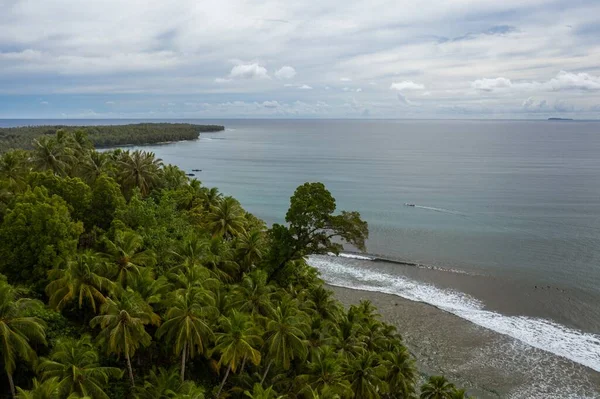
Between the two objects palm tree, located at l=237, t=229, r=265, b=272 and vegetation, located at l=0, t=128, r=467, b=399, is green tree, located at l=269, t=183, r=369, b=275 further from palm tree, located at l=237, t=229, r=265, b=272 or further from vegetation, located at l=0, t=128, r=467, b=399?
palm tree, located at l=237, t=229, r=265, b=272

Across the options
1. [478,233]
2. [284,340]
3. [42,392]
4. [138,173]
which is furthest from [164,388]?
[478,233]

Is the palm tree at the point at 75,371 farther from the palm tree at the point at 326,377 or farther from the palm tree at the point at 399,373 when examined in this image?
the palm tree at the point at 399,373

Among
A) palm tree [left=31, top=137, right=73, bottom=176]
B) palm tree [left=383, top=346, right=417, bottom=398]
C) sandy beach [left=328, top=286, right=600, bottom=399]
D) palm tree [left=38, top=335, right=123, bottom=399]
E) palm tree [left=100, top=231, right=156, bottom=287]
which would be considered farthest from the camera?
palm tree [left=31, top=137, right=73, bottom=176]

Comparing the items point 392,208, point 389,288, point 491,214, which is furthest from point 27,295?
point 491,214

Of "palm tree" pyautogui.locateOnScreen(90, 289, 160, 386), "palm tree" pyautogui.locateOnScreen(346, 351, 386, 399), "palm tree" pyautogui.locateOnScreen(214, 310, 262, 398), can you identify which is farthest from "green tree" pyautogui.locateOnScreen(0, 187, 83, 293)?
"palm tree" pyautogui.locateOnScreen(346, 351, 386, 399)

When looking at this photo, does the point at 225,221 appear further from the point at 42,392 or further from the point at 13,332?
the point at 42,392

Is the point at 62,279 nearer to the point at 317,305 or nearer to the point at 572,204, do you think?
the point at 317,305
